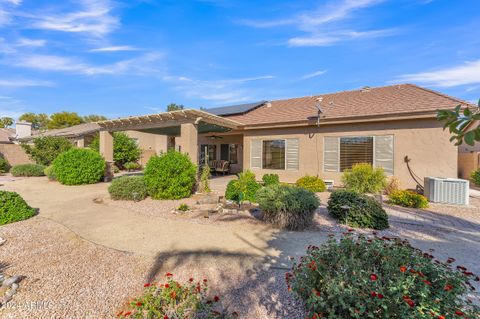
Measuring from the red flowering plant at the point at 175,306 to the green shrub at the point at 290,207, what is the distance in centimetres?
298

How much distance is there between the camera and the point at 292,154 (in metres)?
11.9

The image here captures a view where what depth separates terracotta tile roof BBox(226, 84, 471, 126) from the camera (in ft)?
30.0

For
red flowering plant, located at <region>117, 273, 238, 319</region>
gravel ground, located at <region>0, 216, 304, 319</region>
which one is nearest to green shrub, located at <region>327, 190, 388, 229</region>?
gravel ground, located at <region>0, 216, 304, 319</region>

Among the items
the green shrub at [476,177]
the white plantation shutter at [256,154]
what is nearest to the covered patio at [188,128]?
the white plantation shutter at [256,154]

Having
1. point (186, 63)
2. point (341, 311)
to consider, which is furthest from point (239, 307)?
point (186, 63)

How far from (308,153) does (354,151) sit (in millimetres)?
2124

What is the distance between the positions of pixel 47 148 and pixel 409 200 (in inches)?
926

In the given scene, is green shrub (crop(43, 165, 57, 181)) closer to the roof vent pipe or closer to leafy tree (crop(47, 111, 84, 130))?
the roof vent pipe

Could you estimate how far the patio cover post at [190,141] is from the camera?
952 centimetres

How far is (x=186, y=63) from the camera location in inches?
494

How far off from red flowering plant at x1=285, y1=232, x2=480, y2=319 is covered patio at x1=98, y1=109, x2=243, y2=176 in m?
7.78

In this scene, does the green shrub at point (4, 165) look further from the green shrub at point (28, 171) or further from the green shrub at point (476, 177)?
the green shrub at point (476, 177)

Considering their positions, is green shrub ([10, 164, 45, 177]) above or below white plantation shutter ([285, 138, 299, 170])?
below

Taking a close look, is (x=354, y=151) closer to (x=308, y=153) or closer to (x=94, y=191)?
(x=308, y=153)
